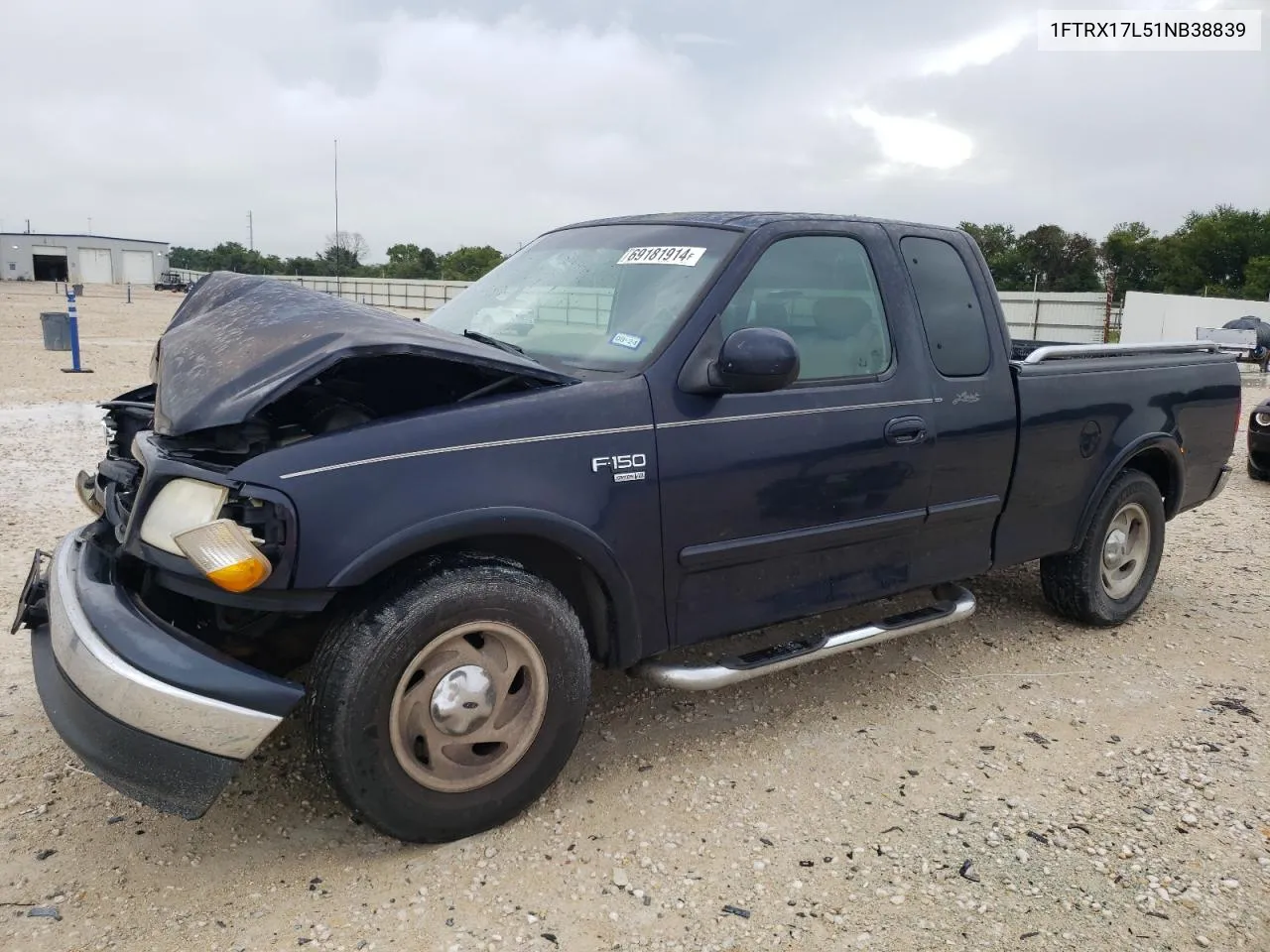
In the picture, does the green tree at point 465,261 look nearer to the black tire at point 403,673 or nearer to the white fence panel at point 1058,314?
the white fence panel at point 1058,314

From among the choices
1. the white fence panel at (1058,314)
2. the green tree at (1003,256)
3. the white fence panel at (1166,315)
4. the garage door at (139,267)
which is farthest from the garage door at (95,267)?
the white fence panel at (1166,315)

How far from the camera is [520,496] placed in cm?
286

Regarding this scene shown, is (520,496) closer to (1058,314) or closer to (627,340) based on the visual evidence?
(627,340)

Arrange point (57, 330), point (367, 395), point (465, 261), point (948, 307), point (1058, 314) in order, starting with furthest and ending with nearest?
1. point (465, 261)
2. point (1058, 314)
3. point (57, 330)
4. point (948, 307)
5. point (367, 395)

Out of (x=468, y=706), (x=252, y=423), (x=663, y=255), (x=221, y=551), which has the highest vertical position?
(x=663, y=255)

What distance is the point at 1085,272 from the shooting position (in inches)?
2255

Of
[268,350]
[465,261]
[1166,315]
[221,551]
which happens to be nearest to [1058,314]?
[1166,315]

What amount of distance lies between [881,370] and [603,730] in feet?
5.69

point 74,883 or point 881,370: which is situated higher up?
point 881,370

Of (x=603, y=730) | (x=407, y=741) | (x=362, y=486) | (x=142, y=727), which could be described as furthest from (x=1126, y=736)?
(x=142, y=727)

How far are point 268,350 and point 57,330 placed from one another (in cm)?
1766

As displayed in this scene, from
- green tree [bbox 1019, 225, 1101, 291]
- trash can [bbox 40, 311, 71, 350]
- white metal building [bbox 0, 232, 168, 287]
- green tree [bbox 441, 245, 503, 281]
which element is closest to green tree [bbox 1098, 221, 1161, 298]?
green tree [bbox 1019, 225, 1101, 291]

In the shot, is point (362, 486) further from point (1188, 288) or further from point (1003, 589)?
point (1188, 288)

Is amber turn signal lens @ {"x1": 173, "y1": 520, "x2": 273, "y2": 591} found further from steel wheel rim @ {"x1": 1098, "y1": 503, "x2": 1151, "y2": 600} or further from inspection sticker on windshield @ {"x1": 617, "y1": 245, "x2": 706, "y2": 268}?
steel wheel rim @ {"x1": 1098, "y1": 503, "x2": 1151, "y2": 600}
